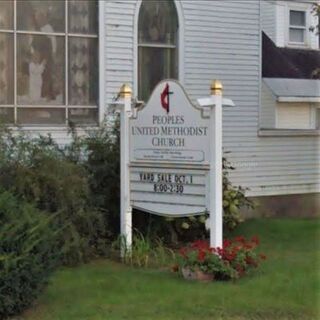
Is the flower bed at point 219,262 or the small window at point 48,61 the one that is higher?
the small window at point 48,61

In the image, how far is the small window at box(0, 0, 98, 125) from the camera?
12758 mm

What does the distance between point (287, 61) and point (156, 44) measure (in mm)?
6600

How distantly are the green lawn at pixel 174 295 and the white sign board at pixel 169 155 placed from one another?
36.0 inches

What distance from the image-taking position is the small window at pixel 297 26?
21984mm

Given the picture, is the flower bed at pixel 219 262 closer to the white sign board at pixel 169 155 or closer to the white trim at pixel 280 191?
the white sign board at pixel 169 155

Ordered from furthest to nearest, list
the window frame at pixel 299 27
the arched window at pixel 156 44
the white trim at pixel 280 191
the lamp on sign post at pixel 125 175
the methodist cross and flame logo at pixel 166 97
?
the window frame at pixel 299 27, the white trim at pixel 280 191, the arched window at pixel 156 44, the lamp on sign post at pixel 125 175, the methodist cross and flame logo at pixel 166 97

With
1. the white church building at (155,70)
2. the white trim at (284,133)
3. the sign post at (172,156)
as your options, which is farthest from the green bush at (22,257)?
the white trim at (284,133)

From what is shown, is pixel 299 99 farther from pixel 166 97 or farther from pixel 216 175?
pixel 216 175

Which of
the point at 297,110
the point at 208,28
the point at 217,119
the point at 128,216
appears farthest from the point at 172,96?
the point at 297,110

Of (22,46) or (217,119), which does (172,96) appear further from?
(22,46)

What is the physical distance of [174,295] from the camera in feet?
27.9

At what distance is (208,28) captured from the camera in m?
14.8

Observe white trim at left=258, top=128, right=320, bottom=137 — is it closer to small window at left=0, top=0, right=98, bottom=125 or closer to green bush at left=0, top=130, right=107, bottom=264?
small window at left=0, top=0, right=98, bottom=125

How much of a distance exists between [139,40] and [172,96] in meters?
3.99
